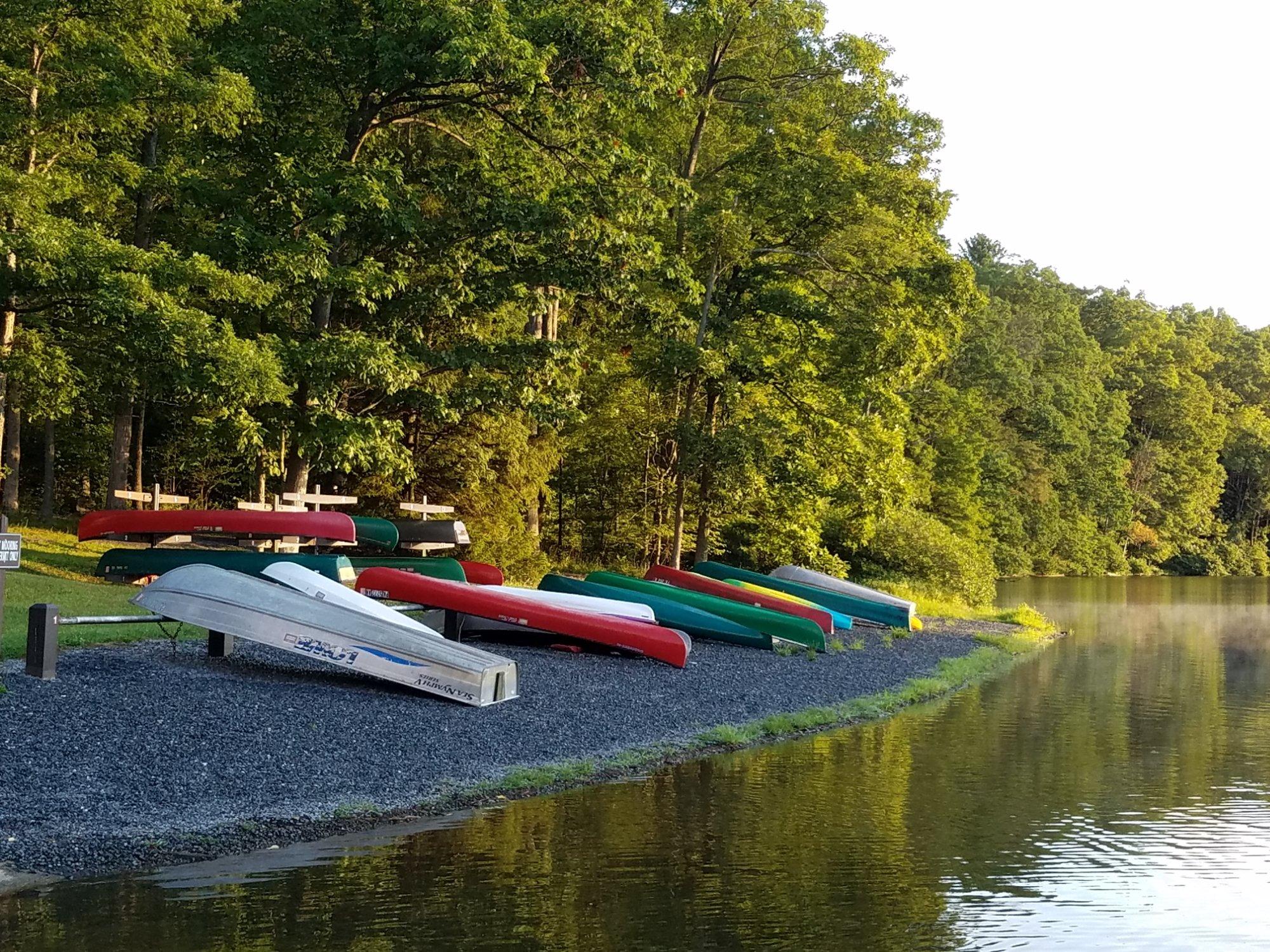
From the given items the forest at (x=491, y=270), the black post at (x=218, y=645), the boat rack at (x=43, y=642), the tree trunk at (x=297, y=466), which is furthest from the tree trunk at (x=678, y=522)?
the boat rack at (x=43, y=642)

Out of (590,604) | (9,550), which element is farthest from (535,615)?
(9,550)

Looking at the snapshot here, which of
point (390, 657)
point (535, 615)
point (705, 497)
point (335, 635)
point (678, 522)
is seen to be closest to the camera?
point (390, 657)

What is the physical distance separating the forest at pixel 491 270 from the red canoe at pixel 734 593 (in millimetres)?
3280

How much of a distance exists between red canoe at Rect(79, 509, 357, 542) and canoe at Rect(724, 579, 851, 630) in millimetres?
7274

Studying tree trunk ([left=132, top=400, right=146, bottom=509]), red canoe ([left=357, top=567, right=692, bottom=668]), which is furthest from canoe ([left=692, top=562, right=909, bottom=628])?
tree trunk ([left=132, top=400, right=146, bottom=509])

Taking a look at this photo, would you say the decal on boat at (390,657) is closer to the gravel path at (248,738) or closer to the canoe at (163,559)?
the gravel path at (248,738)

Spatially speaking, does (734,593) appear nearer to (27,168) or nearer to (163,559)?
(163,559)

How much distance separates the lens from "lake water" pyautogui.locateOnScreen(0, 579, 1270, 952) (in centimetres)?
661

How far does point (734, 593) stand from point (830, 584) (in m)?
4.50

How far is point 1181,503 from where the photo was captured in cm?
7288

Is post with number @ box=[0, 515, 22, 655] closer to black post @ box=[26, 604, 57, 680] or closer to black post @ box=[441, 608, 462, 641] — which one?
black post @ box=[26, 604, 57, 680]

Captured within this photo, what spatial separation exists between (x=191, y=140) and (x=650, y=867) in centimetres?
1551

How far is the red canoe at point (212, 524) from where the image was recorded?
1816cm

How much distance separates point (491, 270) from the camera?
21.9 metres
